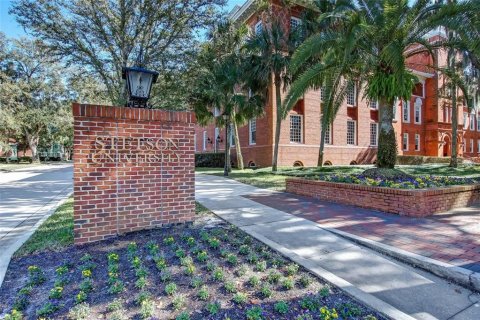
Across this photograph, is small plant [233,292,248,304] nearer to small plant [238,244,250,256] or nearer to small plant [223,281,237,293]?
small plant [223,281,237,293]

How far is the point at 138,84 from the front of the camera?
5.02 m

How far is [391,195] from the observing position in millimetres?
6230

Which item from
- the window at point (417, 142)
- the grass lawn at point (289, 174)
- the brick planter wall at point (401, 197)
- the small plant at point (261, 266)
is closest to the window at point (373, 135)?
the window at point (417, 142)

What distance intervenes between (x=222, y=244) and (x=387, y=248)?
7.99ft

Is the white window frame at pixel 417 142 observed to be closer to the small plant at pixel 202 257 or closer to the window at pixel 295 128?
the window at pixel 295 128

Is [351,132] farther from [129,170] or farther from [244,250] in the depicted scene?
[129,170]

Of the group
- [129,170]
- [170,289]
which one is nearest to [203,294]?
[170,289]

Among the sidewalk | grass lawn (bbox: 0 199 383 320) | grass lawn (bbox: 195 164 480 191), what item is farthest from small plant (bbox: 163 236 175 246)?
grass lawn (bbox: 195 164 480 191)

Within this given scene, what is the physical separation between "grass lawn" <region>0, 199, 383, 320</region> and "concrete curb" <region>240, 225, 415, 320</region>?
80 mm

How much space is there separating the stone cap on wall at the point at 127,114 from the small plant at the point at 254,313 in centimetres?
343

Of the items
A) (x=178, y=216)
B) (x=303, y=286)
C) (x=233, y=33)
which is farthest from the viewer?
(x=233, y=33)

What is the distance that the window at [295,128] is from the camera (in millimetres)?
21641

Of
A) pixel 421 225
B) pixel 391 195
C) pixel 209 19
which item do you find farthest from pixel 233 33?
pixel 421 225

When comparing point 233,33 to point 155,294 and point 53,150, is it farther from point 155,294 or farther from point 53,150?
point 53,150
